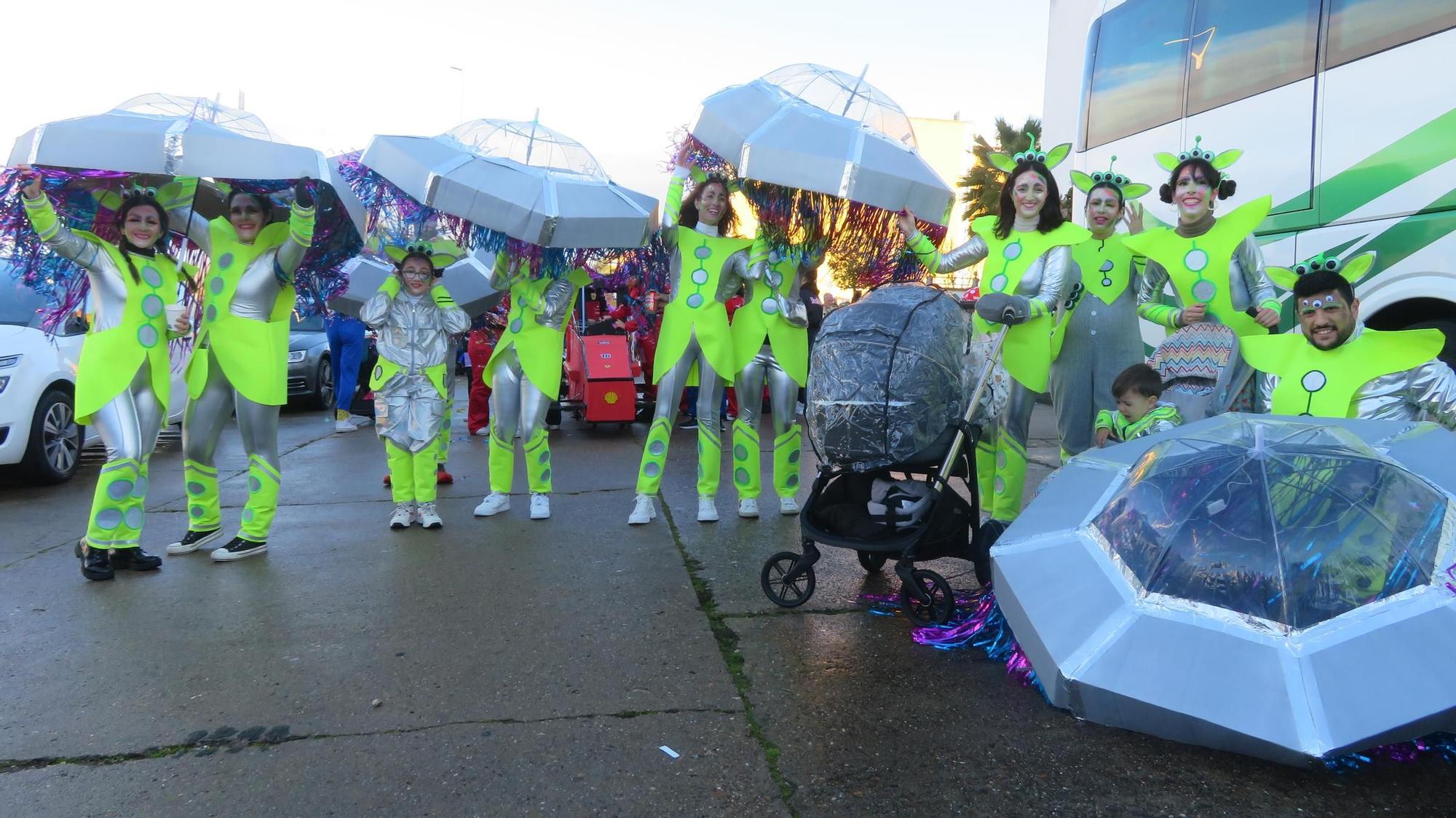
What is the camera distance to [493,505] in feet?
18.1

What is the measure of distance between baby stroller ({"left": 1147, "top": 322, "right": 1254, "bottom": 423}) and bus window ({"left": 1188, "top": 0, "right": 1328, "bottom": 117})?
232 centimetres

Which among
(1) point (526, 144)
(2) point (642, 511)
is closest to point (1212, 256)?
(2) point (642, 511)

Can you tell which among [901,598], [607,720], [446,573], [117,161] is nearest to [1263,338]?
[901,598]

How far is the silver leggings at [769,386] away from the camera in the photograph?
16.8 ft

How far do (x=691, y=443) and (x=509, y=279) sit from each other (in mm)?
3899

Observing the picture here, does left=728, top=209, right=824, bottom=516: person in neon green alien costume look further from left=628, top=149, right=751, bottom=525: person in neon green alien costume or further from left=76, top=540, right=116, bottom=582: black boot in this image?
left=76, top=540, right=116, bottom=582: black boot

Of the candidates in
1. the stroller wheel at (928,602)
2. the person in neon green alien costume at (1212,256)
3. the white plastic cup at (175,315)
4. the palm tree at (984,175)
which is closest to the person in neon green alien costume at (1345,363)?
the person in neon green alien costume at (1212,256)

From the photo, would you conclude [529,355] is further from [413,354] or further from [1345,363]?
[1345,363]

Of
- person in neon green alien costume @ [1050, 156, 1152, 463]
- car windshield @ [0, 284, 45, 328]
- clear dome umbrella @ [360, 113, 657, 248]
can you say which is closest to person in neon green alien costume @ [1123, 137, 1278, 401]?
person in neon green alien costume @ [1050, 156, 1152, 463]

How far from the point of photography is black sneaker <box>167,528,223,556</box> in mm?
4645

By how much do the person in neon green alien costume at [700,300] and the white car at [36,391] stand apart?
4160mm

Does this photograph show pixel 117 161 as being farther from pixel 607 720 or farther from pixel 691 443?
pixel 691 443

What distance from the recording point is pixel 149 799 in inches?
91.5

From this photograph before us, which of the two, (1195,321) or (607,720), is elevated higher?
(1195,321)
